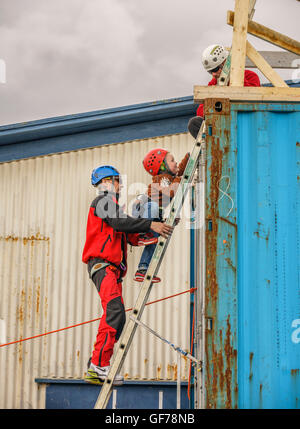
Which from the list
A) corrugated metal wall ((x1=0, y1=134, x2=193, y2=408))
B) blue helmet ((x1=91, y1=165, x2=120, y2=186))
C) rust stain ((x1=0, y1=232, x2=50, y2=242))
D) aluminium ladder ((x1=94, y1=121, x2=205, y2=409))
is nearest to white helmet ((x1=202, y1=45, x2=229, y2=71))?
blue helmet ((x1=91, y1=165, x2=120, y2=186))

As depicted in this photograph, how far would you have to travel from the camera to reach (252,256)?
4445 mm

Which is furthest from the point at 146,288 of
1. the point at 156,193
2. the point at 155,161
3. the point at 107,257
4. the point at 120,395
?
the point at 120,395

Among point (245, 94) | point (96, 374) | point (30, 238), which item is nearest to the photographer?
point (245, 94)

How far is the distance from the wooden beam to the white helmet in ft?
3.64

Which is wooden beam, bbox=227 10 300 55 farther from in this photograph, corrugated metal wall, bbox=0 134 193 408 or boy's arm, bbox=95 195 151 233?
corrugated metal wall, bbox=0 134 193 408

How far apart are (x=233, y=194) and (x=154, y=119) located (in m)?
5.59

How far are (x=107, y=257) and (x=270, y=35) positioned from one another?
2832mm

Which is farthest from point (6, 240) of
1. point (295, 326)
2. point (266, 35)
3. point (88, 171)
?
point (295, 326)

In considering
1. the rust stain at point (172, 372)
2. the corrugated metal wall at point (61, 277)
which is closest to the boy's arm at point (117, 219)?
the corrugated metal wall at point (61, 277)

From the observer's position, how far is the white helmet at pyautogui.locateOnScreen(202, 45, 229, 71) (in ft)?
22.6

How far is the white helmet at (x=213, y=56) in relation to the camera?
688 cm

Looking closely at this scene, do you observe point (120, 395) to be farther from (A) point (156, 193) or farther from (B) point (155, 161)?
(B) point (155, 161)
